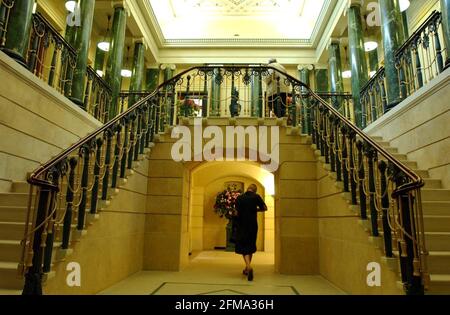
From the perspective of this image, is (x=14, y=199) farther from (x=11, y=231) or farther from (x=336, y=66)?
(x=336, y=66)

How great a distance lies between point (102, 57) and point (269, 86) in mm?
6218

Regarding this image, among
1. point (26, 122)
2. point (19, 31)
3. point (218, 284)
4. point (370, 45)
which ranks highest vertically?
point (370, 45)

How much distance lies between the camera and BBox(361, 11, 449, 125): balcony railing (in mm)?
4859

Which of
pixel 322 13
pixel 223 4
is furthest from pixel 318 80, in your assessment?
pixel 223 4

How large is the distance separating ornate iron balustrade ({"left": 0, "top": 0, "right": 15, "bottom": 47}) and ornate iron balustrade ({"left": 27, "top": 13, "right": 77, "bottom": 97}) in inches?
18.0

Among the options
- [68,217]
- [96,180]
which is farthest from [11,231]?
[96,180]

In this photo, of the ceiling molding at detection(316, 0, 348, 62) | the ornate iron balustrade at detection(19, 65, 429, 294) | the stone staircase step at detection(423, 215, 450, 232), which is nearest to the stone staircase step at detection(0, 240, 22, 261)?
the ornate iron balustrade at detection(19, 65, 429, 294)

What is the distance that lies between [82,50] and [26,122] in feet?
8.81

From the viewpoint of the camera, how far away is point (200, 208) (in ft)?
32.2

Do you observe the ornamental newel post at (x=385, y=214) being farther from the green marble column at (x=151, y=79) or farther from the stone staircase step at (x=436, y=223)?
the green marble column at (x=151, y=79)

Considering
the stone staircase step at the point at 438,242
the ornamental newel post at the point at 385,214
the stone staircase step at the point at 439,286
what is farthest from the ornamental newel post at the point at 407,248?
the stone staircase step at the point at 438,242

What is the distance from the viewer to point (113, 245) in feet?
13.2

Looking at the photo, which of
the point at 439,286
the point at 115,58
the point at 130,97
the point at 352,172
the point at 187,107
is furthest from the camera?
→ the point at 130,97
